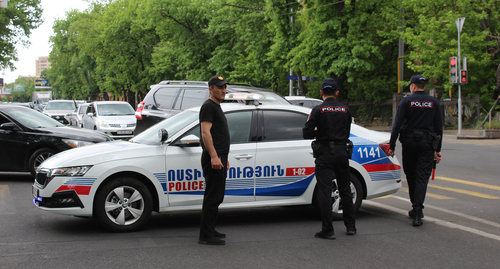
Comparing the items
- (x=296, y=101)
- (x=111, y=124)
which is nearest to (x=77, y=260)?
(x=296, y=101)

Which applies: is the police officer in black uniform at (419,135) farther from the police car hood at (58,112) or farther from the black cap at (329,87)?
the police car hood at (58,112)

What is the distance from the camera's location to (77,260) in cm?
468

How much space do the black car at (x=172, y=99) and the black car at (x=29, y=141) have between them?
6.06 feet

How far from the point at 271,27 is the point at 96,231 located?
86.7 ft

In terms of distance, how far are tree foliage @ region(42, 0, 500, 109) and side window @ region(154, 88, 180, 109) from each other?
16.9 m

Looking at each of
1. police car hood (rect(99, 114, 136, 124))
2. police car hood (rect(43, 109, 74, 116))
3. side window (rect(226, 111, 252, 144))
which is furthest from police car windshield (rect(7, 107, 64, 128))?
police car hood (rect(43, 109, 74, 116))

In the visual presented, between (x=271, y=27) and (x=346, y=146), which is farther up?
(x=271, y=27)

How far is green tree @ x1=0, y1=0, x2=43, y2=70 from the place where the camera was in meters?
43.0

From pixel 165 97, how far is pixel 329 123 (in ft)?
24.1

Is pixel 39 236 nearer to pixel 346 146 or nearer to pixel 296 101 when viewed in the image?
pixel 346 146

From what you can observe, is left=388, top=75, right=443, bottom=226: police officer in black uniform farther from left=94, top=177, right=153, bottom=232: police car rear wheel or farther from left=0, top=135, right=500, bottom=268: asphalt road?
left=94, top=177, right=153, bottom=232: police car rear wheel

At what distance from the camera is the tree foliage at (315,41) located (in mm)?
27312

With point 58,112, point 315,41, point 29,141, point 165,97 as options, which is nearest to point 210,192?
point 29,141

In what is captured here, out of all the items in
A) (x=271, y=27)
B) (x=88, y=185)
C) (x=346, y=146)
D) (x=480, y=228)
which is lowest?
(x=480, y=228)
